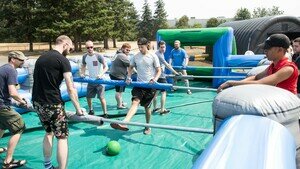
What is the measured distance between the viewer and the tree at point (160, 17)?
59.6 metres

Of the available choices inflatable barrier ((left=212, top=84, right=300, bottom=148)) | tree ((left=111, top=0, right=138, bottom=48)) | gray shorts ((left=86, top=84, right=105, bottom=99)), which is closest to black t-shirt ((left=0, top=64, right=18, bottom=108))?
gray shorts ((left=86, top=84, right=105, bottom=99))

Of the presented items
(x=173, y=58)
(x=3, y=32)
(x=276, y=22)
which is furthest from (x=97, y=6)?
(x=173, y=58)

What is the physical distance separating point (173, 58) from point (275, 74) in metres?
7.24

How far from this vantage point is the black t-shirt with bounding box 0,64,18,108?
13.6 ft

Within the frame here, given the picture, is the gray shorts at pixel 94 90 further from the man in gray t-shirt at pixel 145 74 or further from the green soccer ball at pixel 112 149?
the green soccer ball at pixel 112 149

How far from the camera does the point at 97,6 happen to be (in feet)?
109

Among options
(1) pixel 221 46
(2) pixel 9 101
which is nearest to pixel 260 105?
(2) pixel 9 101

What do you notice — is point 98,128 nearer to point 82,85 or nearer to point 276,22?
point 82,85

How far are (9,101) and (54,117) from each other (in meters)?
1.00

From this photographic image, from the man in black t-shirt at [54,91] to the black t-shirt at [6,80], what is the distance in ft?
1.86

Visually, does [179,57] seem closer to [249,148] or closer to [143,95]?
[143,95]

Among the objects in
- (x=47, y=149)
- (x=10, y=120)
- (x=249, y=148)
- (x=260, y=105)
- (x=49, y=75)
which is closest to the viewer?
(x=249, y=148)

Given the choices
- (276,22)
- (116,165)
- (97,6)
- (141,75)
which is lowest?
(116,165)

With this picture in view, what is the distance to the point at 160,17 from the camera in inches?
2363
